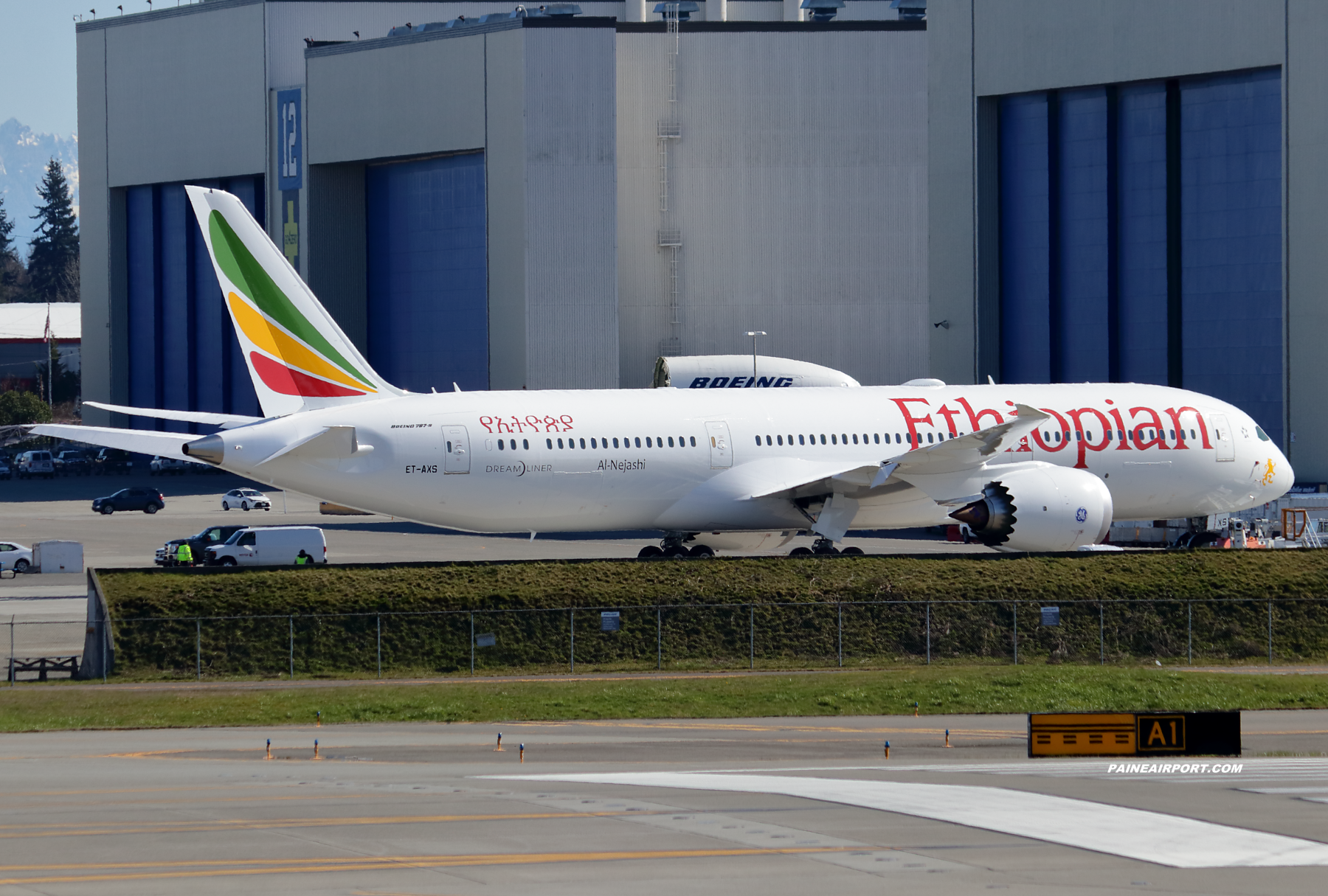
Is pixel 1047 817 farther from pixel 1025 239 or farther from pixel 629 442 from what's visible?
pixel 1025 239

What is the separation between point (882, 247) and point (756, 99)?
12.7 m

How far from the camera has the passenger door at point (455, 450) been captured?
41.2 meters

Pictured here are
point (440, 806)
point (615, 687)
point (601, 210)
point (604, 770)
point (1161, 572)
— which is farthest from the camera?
point (601, 210)

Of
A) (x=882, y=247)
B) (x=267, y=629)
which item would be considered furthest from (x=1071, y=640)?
(x=882, y=247)

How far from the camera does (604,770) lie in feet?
78.8

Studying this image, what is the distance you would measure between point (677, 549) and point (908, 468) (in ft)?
21.9

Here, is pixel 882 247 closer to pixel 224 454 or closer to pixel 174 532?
pixel 174 532

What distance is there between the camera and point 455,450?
1625 inches

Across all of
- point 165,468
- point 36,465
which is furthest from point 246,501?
point 36,465

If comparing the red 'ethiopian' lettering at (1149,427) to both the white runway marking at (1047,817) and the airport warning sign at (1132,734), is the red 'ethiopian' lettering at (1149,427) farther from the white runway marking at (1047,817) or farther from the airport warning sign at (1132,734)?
the white runway marking at (1047,817)

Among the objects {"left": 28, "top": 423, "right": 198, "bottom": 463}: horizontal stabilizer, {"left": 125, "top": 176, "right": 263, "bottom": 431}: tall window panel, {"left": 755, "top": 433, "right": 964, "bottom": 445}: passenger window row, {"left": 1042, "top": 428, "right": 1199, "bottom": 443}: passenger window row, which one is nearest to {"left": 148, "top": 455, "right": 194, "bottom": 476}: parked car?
{"left": 125, "top": 176, "right": 263, "bottom": 431}: tall window panel

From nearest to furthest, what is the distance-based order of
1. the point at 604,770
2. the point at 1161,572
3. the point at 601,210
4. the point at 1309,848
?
the point at 1309,848 → the point at 604,770 → the point at 1161,572 → the point at 601,210

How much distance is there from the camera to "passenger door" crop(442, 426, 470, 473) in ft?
135

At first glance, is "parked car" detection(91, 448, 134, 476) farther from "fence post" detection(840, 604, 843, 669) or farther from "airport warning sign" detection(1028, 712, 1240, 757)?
"airport warning sign" detection(1028, 712, 1240, 757)
